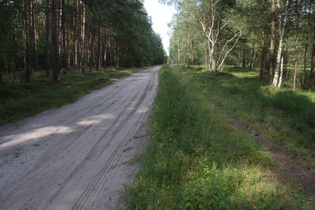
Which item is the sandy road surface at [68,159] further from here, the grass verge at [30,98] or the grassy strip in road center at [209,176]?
the grass verge at [30,98]

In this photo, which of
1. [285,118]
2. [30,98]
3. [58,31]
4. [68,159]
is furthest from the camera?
[58,31]

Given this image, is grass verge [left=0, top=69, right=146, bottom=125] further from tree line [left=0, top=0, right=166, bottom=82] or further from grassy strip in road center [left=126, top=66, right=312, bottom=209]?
grassy strip in road center [left=126, top=66, right=312, bottom=209]

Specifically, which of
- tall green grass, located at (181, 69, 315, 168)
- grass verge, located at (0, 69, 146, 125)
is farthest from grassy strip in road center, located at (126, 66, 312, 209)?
grass verge, located at (0, 69, 146, 125)

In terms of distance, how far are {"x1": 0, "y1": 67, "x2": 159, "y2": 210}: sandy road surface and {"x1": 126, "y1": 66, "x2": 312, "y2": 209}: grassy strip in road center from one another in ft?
1.65

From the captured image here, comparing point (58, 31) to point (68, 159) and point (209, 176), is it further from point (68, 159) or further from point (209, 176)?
point (209, 176)

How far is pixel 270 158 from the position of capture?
4516mm

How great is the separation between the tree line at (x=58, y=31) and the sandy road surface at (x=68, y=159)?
205 inches

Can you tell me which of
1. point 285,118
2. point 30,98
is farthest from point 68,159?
point 285,118

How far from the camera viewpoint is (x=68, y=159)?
4574 millimetres

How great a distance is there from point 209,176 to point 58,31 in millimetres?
24178

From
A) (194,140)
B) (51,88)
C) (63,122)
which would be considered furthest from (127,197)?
(51,88)

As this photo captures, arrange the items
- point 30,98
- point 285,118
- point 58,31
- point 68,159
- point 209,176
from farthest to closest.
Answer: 1. point 58,31
2. point 30,98
3. point 285,118
4. point 68,159
5. point 209,176

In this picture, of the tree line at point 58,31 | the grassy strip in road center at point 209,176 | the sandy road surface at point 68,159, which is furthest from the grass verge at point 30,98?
→ the grassy strip in road center at point 209,176

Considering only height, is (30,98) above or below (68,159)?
above
